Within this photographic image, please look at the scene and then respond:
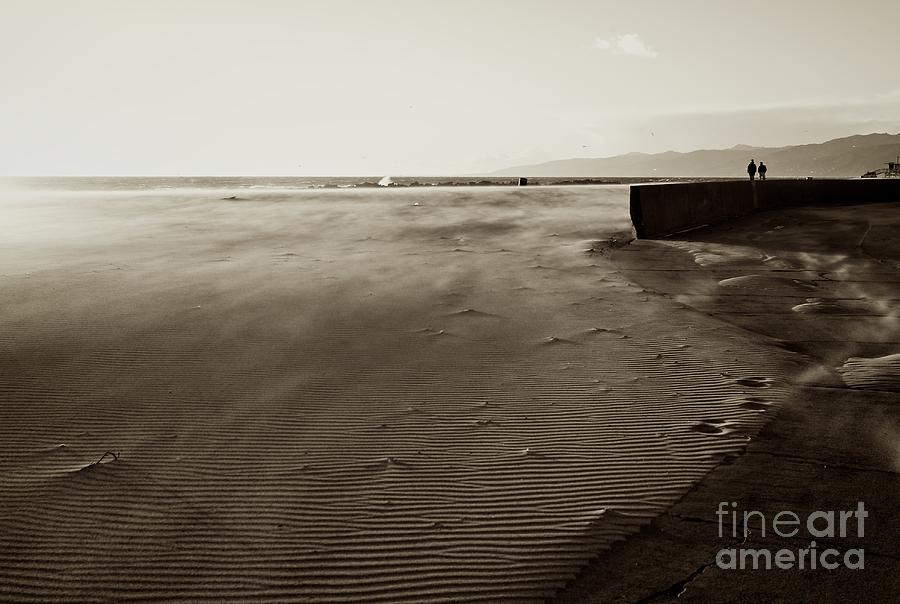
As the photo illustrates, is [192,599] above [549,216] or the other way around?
the other way around

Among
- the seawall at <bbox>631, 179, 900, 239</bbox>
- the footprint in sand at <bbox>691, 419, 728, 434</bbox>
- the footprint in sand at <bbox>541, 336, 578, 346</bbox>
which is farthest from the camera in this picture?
the seawall at <bbox>631, 179, 900, 239</bbox>

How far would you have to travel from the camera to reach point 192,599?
7.64ft

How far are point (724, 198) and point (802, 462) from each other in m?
12.7

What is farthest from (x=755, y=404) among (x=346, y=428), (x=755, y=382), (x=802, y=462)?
(x=346, y=428)

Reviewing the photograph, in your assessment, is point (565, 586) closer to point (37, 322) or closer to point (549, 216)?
point (37, 322)

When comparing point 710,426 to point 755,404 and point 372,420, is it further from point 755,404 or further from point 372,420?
point 372,420

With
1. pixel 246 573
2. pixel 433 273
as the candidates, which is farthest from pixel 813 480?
pixel 433 273

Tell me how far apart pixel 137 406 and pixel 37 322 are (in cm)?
304

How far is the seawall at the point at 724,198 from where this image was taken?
497 inches

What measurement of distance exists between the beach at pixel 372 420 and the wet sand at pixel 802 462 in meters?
0.05

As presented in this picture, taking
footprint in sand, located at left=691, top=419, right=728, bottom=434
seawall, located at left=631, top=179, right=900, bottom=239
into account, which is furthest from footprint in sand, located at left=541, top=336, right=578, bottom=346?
seawall, located at left=631, top=179, right=900, bottom=239

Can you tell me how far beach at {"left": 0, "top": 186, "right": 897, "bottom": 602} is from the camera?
8.35 feet

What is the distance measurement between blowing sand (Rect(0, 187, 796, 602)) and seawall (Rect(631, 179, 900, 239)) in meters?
4.70

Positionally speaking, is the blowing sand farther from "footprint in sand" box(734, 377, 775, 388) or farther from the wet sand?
the wet sand
